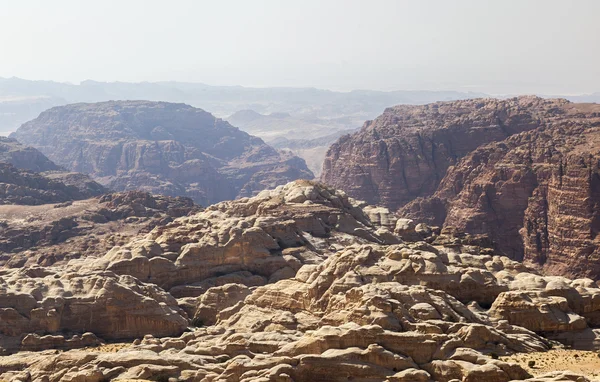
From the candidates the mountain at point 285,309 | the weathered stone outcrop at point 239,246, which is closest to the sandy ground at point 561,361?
the mountain at point 285,309

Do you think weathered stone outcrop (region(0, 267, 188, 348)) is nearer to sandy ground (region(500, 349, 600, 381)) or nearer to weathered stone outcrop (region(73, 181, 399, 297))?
weathered stone outcrop (region(73, 181, 399, 297))

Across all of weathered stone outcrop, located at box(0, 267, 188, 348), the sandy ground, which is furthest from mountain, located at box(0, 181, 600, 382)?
the sandy ground

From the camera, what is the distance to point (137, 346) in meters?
92.8

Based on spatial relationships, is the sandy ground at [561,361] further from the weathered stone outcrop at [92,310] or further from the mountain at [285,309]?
the weathered stone outcrop at [92,310]

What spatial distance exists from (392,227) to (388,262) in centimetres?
5348

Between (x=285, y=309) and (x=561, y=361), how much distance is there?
29.6 m

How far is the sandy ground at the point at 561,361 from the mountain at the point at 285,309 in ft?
4.30

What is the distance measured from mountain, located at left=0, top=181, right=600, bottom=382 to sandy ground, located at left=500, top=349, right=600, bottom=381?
131 cm

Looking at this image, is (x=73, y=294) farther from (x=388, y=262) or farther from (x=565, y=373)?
(x=565, y=373)

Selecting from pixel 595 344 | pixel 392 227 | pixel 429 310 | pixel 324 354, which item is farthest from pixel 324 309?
pixel 392 227

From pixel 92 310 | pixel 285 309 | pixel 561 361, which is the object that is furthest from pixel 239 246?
pixel 561 361

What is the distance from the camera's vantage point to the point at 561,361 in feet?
289

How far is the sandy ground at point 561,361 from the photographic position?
276 ft

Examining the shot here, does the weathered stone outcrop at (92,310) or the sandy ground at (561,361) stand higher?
the sandy ground at (561,361)
